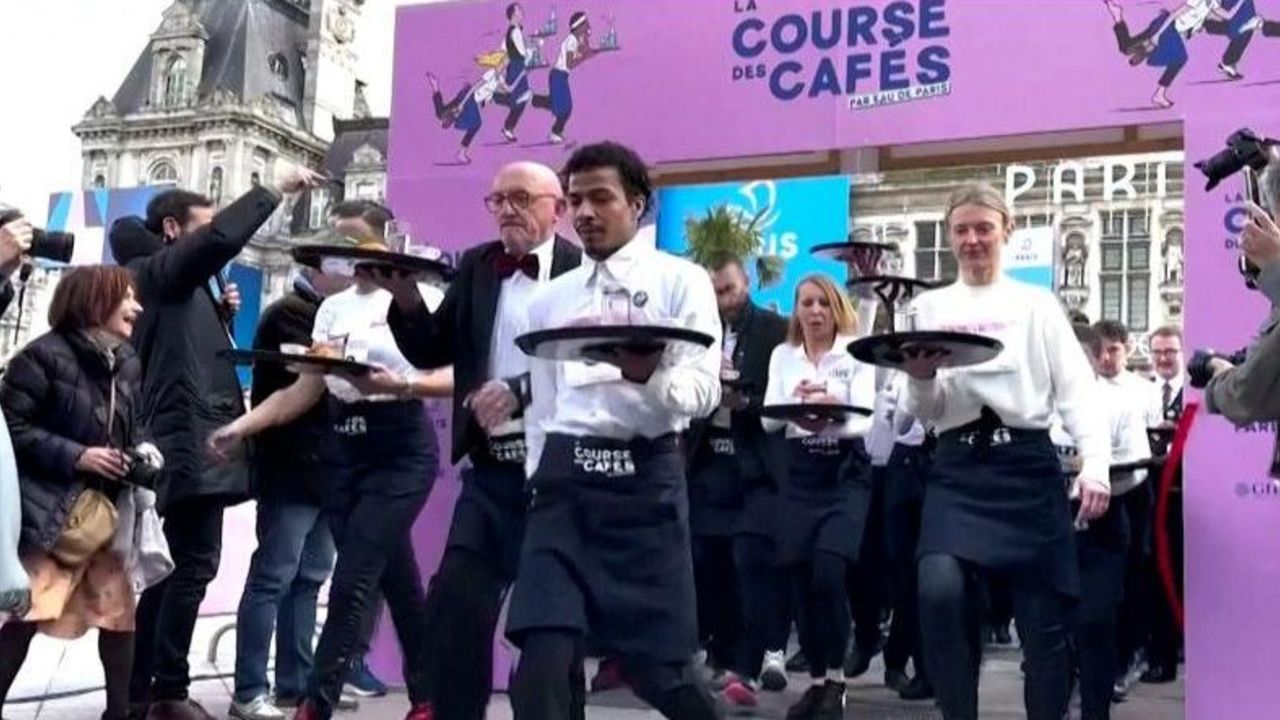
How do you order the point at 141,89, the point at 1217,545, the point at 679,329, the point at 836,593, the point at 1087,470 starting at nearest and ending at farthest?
1. the point at 679,329
2. the point at 1087,470
3. the point at 1217,545
4. the point at 836,593
5. the point at 141,89

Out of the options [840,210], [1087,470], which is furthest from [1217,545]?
[840,210]

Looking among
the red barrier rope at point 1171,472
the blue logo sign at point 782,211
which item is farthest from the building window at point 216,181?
the red barrier rope at point 1171,472

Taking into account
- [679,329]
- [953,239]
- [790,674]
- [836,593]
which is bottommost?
[790,674]

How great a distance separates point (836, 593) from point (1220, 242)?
6.91 feet

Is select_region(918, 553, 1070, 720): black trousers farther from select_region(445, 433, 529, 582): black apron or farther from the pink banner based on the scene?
select_region(445, 433, 529, 582): black apron

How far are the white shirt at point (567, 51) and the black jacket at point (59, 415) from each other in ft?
9.03

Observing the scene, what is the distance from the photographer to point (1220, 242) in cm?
580

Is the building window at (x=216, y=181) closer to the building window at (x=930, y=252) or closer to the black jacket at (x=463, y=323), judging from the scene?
the building window at (x=930, y=252)

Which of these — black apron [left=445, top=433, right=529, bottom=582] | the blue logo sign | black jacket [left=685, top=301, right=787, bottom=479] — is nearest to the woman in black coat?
black apron [left=445, top=433, right=529, bottom=582]

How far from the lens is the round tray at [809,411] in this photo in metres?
5.76

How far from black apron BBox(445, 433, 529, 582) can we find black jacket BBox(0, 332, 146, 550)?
146cm

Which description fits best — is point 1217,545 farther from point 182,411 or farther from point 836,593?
point 182,411

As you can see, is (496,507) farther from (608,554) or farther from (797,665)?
(797,665)

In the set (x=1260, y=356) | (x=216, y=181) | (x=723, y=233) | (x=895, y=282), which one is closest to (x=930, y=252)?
(x=723, y=233)
